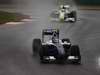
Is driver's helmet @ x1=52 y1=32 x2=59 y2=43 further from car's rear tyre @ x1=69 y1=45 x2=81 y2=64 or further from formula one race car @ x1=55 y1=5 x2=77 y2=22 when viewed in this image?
formula one race car @ x1=55 y1=5 x2=77 y2=22

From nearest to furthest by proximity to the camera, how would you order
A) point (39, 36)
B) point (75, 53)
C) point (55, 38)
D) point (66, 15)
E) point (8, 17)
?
point (75, 53) < point (55, 38) < point (39, 36) < point (66, 15) < point (8, 17)

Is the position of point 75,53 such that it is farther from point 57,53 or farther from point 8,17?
point 8,17

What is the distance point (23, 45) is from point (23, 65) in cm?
401

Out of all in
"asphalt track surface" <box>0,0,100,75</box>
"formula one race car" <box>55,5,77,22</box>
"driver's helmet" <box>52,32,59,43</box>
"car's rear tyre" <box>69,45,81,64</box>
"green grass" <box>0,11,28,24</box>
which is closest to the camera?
"asphalt track surface" <box>0,0,100,75</box>

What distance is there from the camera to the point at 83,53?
17.0 meters

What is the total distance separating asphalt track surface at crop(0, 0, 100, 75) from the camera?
45.8ft

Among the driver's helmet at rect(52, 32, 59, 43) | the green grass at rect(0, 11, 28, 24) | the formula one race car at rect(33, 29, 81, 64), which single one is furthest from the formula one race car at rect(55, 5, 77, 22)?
the formula one race car at rect(33, 29, 81, 64)

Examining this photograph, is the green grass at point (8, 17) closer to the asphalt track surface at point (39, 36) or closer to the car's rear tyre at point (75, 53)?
the asphalt track surface at point (39, 36)

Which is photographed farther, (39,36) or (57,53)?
(39,36)

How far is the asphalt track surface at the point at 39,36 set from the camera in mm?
13969

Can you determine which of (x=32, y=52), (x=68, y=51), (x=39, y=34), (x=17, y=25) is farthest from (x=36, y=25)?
(x=68, y=51)

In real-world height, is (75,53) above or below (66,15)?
below

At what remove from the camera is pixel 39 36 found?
2122 centimetres

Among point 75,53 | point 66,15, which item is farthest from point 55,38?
point 66,15
